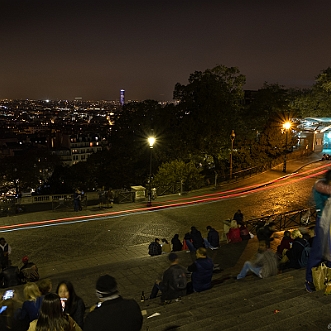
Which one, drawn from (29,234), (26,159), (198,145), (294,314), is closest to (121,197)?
(29,234)

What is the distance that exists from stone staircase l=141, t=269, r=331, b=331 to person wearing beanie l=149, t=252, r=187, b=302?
18 centimetres

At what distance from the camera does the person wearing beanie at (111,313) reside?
3963mm

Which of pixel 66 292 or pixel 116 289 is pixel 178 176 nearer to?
pixel 66 292

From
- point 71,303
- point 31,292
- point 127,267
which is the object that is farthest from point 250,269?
point 31,292

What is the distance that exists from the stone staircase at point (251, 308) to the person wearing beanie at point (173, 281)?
7.2 inches

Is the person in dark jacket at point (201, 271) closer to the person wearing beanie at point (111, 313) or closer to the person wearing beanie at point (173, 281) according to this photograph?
the person wearing beanie at point (173, 281)

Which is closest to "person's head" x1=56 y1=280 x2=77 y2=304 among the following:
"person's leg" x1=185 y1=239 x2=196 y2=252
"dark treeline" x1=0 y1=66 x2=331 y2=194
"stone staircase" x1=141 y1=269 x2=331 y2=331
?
"stone staircase" x1=141 y1=269 x2=331 y2=331

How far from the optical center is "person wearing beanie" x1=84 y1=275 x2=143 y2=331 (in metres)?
3.96

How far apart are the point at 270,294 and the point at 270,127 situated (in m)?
31.1

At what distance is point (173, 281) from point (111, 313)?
3.72m

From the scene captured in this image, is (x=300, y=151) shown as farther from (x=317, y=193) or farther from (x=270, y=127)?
(x=317, y=193)

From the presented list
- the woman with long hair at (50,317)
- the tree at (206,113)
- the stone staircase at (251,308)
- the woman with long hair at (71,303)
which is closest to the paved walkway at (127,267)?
the stone staircase at (251,308)

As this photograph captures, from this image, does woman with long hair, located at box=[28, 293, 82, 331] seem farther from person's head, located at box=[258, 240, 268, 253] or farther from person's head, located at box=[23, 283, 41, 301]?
person's head, located at box=[258, 240, 268, 253]

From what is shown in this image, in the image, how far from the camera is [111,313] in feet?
13.1
